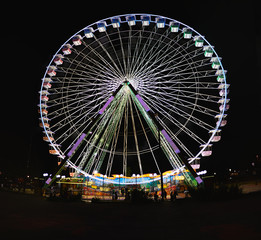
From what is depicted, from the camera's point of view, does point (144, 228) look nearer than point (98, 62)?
Yes

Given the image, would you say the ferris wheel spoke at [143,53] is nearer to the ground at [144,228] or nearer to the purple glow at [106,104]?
the purple glow at [106,104]

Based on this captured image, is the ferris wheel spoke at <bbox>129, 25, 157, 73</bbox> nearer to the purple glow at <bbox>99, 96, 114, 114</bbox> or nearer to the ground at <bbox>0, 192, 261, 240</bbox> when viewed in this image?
the purple glow at <bbox>99, 96, 114, 114</bbox>

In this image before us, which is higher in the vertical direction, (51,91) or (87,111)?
(51,91)

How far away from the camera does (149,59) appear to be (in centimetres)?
2052

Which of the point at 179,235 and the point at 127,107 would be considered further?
the point at 127,107

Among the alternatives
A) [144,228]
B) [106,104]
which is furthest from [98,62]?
[144,228]

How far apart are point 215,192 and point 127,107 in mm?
9979

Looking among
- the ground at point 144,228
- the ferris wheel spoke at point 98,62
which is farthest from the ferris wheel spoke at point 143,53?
the ground at point 144,228

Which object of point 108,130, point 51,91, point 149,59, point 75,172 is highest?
point 149,59

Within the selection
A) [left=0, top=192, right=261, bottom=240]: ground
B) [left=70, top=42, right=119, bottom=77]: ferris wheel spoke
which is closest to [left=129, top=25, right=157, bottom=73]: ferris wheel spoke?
[left=70, top=42, right=119, bottom=77]: ferris wheel spoke

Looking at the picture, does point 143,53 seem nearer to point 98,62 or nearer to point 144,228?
point 98,62
